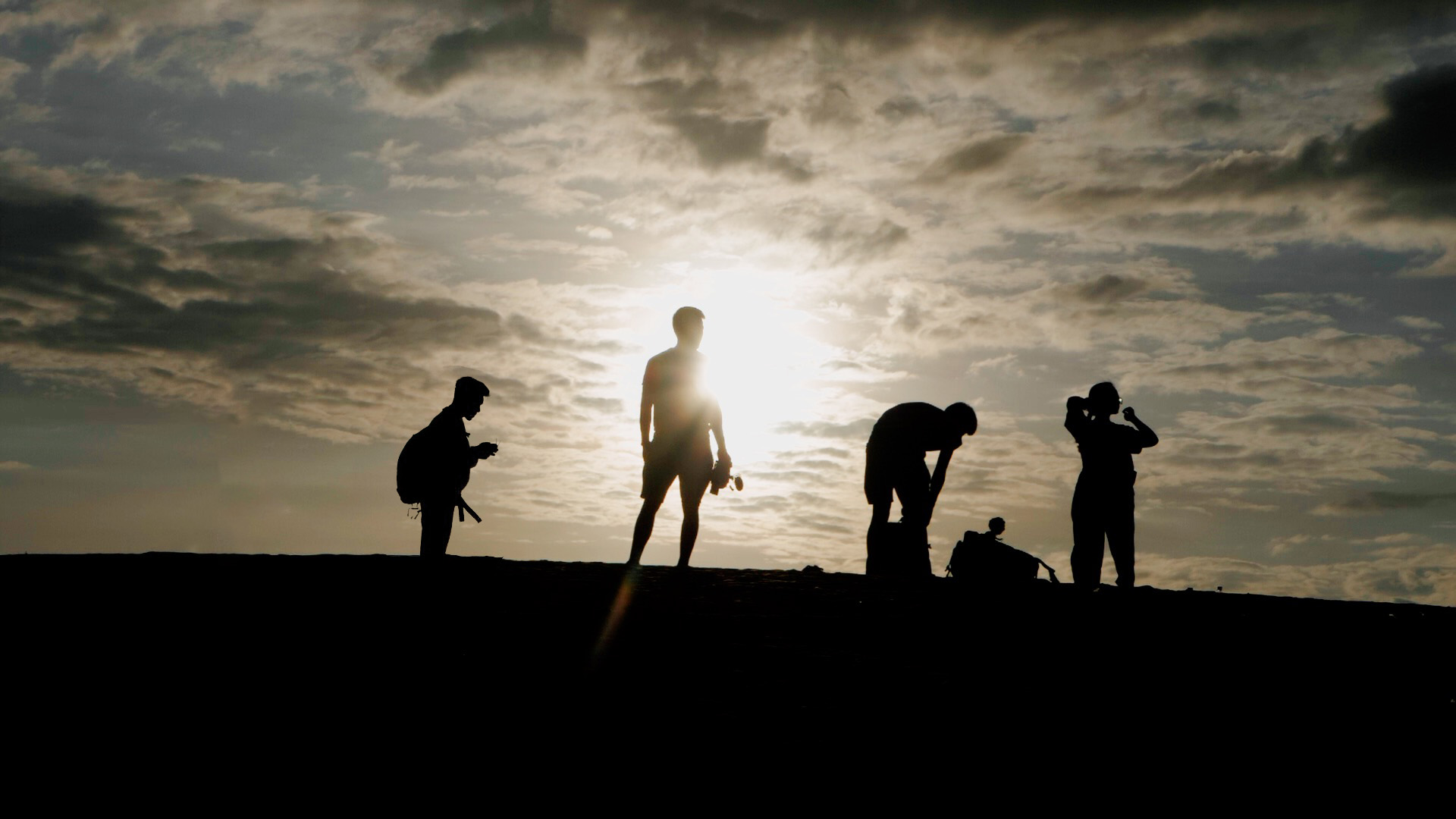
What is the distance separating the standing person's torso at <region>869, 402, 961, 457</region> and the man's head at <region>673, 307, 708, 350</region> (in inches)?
135

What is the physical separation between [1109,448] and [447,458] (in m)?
6.05

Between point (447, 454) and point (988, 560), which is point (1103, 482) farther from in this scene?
point (447, 454)

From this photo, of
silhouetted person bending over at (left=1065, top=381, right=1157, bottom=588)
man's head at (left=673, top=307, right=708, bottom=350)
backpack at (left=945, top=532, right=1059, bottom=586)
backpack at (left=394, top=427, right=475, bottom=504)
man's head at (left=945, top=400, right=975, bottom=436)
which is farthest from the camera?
backpack at (left=945, top=532, right=1059, bottom=586)

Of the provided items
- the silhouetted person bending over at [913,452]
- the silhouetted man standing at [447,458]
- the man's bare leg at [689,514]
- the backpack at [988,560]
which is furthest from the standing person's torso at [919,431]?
the silhouetted man standing at [447,458]

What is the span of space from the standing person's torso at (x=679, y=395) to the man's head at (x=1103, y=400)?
3.71 m

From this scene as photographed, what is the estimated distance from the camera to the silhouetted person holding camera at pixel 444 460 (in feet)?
32.6

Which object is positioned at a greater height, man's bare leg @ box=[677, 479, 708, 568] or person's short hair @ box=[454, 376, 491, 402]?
person's short hair @ box=[454, 376, 491, 402]

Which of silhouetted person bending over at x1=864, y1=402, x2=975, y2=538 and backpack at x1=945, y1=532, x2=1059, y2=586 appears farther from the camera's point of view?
backpack at x1=945, y1=532, x2=1059, y2=586

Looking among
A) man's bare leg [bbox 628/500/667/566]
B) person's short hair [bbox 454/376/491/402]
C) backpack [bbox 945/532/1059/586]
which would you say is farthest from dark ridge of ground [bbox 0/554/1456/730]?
backpack [bbox 945/532/1059/586]

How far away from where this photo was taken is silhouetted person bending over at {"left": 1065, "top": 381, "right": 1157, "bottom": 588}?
11523 millimetres

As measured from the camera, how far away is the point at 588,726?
5.38m

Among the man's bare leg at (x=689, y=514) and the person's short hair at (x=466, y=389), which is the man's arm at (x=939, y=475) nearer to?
the man's bare leg at (x=689, y=514)

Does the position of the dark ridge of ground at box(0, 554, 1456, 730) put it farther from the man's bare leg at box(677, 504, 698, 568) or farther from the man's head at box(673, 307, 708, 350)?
the man's head at box(673, 307, 708, 350)

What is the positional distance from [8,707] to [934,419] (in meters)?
9.52
